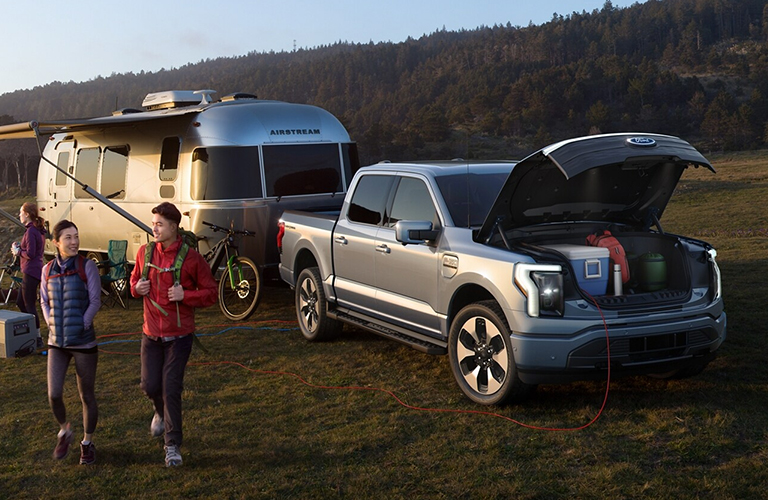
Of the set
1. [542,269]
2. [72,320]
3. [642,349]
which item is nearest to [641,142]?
[542,269]

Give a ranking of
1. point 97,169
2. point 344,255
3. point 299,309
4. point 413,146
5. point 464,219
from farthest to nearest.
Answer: point 413,146, point 97,169, point 299,309, point 344,255, point 464,219

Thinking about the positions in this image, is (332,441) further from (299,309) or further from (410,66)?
(410,66)

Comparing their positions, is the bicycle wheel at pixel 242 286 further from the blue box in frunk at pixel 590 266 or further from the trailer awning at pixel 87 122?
the blue box in frunk at pixel 590 266

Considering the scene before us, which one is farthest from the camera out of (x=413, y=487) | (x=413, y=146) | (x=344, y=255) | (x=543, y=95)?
(x=543, y=95)

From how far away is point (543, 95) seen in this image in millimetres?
93750

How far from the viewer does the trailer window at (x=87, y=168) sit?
13109mm

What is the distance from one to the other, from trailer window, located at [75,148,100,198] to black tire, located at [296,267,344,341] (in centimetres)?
569


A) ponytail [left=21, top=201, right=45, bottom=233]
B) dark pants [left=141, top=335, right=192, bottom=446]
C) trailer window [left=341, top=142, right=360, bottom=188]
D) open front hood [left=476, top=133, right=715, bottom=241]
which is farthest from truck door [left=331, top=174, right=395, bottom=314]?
trailer window [left=341, top=142, right=360, bottom=188]

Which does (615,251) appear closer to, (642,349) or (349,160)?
(642,349)

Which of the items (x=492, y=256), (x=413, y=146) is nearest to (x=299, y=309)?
(x=492, y=256)

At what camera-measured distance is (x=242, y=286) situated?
10.6 metres

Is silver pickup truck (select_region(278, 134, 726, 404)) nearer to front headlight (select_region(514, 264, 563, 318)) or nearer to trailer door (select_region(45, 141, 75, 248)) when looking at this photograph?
front headlight (select_region(514, 264, 563, 318))

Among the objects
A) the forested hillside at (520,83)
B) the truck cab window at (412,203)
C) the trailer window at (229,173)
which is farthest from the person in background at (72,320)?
the forested hillside at (520,83)

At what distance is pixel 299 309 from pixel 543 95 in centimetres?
8899
